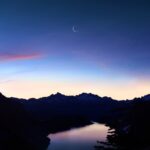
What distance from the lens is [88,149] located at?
11819cm

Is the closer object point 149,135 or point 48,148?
point 149,135

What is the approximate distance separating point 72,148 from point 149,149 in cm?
8822

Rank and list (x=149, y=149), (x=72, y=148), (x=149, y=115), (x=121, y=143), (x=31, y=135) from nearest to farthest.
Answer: (x=149, y=149), (x=121, y=143), (x=149, y=115), (x=31, y=135), (x=72, y=148)

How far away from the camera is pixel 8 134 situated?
89812 mm

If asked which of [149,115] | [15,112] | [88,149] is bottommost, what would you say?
[88,149]

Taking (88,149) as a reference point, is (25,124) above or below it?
above

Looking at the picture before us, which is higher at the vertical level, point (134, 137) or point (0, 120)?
point (0, 120)

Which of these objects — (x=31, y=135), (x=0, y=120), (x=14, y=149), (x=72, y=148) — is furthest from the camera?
(x=72, y=148)

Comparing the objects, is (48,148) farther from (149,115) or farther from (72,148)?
(149,115)

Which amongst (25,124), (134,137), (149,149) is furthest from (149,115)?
(25,124)

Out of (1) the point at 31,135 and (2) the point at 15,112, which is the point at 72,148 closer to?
(1) the point at 31,135

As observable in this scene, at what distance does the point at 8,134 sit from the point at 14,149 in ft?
26.9

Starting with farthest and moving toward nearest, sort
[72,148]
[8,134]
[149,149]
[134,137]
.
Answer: [72,148] < [8,134] < [134,137] < [149,149]

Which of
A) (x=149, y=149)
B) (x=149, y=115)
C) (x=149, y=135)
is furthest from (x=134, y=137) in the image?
(x=149, y=149)
